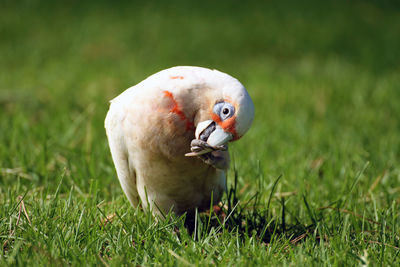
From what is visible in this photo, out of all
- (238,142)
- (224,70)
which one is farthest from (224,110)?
(224,70)

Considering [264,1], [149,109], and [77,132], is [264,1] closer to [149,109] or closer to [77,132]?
[77,132]

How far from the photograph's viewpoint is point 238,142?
4.08m

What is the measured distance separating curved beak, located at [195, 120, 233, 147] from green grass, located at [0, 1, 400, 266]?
465mm

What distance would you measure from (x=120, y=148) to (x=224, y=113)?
0.65 metres

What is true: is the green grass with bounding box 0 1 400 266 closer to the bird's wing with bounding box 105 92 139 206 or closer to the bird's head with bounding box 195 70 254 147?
the bird's wing with bounding box 105 92 139 206

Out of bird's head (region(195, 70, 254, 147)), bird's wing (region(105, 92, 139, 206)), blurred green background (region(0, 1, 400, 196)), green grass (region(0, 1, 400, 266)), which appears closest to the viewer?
bird's head (region(195, 70, 254, 147))

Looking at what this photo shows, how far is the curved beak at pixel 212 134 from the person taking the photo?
2010 mm

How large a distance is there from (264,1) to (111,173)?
6.38m

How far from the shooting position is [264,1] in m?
8.62

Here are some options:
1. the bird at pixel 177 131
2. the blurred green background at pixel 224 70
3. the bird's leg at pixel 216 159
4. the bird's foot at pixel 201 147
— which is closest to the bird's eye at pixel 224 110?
the bird at pixel 177 131

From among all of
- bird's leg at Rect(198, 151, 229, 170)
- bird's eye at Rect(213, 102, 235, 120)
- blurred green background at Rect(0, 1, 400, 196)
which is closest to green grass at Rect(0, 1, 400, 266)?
blurred green background at Rect(0, 1, 400, 196)

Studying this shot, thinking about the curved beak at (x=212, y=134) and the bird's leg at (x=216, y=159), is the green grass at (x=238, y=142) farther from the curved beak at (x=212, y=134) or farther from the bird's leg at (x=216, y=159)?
the curved beak at (x=212, y=134)

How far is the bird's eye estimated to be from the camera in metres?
1.98

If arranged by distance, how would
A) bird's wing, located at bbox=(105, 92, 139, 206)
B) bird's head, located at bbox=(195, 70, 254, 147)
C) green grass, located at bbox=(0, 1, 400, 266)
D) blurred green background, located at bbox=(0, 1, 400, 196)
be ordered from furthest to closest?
blurred green background, located at bbox=(0, 1, 400, 196) < bird's wing, located at bbox=(105, 92, 139, 206) < green grass, located at bbox=(0, 1, 400, 266) < bird's head, located at bbox=(195, 70, 254, 147)
